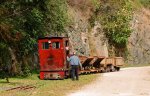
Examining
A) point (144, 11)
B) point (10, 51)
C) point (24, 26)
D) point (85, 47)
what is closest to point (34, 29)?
point (24, 26)

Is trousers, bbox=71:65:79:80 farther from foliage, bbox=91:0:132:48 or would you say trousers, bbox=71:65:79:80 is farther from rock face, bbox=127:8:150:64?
rock face, bbox=127:8:150:64

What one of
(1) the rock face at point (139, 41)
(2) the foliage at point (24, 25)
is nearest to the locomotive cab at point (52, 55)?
(2) the foliage at point (24, 25)

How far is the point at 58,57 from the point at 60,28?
16.7ft

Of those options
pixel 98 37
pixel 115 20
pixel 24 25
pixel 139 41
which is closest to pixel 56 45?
pixel 24 25

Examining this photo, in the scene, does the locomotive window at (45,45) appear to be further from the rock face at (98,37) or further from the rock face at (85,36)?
the rock face at (85,36)

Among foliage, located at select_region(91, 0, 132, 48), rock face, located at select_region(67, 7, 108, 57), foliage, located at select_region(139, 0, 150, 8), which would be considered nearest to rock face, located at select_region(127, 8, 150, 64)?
foliage, located at select_region(91, 0, 132, 48)

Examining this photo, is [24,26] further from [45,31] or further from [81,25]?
[81,25]

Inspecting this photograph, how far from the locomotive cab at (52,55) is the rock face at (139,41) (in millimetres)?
28626

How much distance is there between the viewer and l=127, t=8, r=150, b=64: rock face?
196ft

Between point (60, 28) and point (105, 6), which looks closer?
point (60, 28)

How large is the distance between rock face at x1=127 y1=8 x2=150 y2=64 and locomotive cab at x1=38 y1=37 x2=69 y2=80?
28626mm

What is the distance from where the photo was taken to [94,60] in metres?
39.1

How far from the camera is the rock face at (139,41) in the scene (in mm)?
59616

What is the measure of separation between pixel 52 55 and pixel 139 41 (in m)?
32.2
